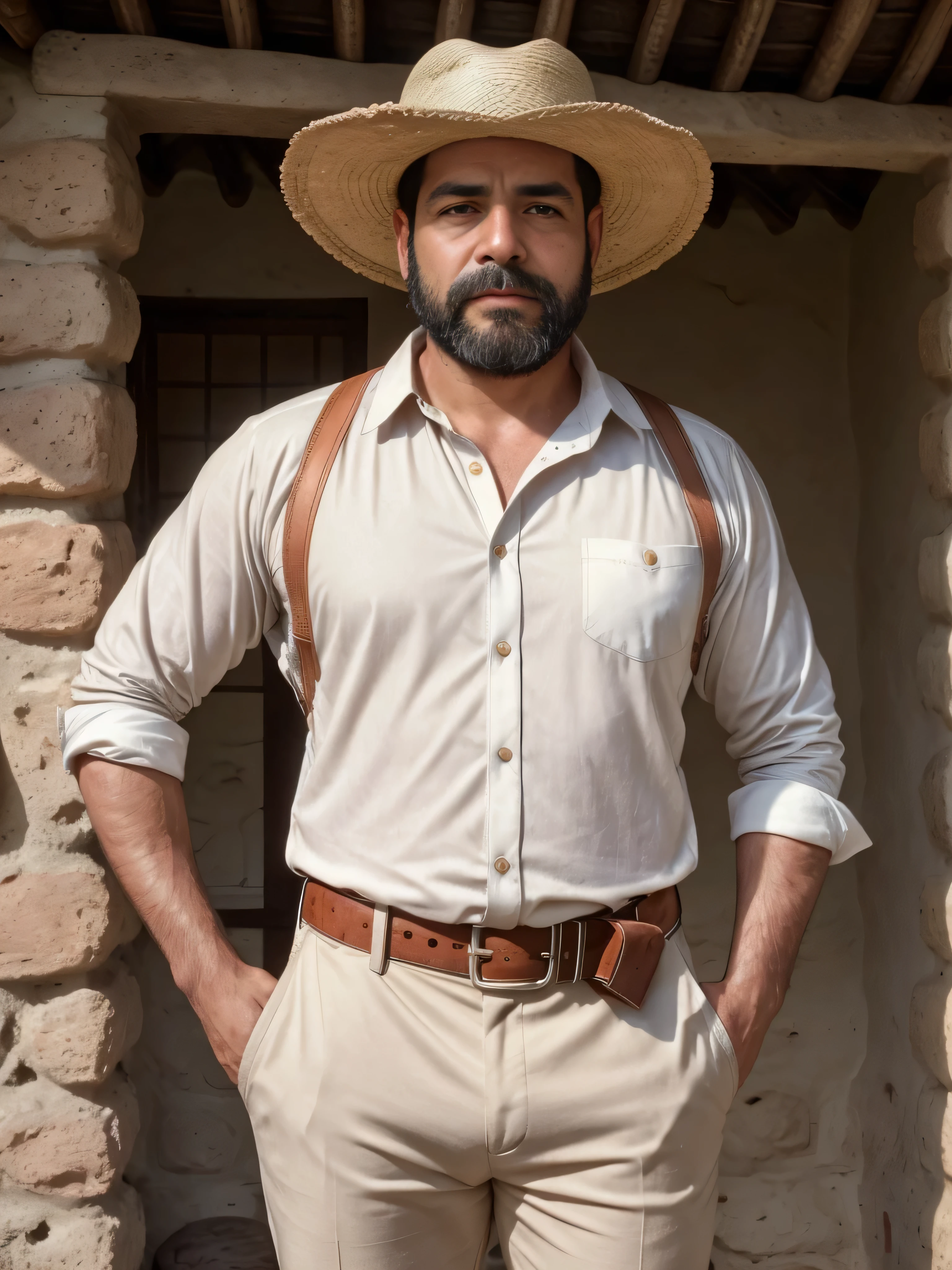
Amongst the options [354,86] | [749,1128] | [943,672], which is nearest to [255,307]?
[354,86]

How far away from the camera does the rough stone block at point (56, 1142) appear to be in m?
1.88

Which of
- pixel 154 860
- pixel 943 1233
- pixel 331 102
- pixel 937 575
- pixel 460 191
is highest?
pixel 331 102

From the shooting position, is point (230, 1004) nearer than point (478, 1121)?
No

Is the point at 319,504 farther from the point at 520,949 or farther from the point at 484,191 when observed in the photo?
the point at 520,949

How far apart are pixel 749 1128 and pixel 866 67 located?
231 cm

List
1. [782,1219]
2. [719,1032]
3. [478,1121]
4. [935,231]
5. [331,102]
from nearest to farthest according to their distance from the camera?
[478,1121], [719,1032], [331,102], [935,231], [782,1219]

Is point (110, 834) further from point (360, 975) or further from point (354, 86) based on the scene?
point (354, 86)

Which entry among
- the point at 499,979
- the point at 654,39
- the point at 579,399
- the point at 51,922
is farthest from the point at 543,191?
the point at 51,922

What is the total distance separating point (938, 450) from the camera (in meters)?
2.08

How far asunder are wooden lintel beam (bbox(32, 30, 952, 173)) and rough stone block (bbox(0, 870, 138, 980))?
→ 1.32 m

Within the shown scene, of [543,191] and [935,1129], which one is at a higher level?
[543,191]

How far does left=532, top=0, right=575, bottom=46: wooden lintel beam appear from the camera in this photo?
1.81m

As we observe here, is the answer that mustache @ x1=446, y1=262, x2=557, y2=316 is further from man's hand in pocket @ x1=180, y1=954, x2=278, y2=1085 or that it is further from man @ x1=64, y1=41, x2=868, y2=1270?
man's hand in pocket @ x1=180, y1=954, x2=278, y2=1085

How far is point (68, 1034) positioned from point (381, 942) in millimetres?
705
